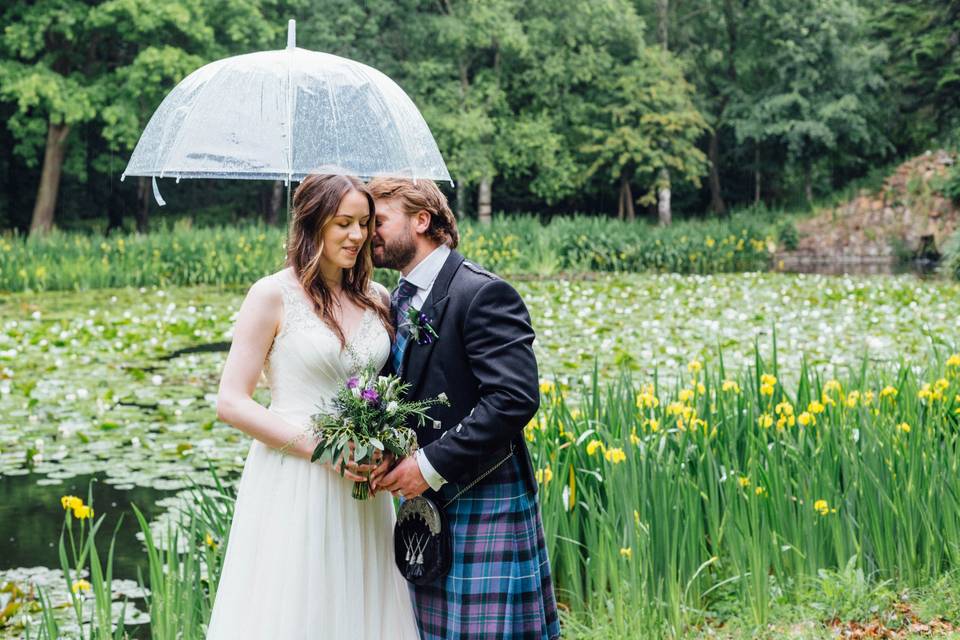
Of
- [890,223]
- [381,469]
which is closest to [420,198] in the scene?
[381,469]

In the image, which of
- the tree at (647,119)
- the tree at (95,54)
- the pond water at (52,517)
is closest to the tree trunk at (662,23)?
the tree at (647,119)

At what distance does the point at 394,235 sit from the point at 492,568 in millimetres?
846

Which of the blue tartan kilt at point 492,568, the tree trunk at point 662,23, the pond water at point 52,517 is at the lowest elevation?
the pond water at point 52,517

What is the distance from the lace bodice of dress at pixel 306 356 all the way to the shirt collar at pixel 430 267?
184 mm

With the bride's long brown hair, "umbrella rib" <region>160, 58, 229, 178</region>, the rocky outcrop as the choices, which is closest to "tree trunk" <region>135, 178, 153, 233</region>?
the rocky outcrop

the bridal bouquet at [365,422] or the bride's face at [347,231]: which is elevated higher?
the bride's face at [347,231]

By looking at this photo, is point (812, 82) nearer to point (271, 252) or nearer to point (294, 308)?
point (271, 252)

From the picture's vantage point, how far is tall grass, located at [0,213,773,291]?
1433 cm

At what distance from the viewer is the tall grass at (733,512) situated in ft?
11.3

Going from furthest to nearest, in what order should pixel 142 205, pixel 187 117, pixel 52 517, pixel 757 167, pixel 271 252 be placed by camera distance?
pixel 757 167 → pixel 142 205 → pixel 271 252 → pixel 52 517 → pixel 187 117

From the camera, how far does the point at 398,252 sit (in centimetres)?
262

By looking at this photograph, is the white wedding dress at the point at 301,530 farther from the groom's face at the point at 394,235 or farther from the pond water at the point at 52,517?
the pond water at the point at 52,517

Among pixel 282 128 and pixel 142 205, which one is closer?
pixel 282 128

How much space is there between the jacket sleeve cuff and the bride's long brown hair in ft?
1.19
